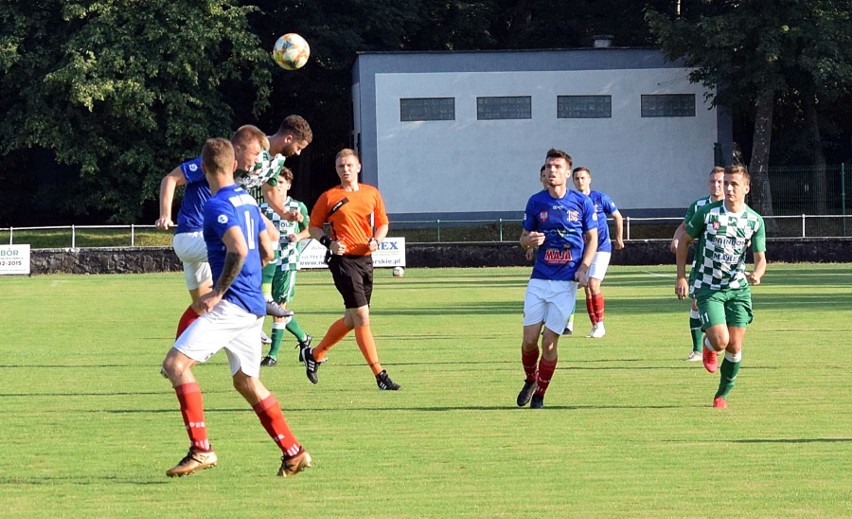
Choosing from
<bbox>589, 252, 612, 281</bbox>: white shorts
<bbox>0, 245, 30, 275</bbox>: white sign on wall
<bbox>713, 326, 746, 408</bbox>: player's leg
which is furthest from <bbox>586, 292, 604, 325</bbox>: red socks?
<bbox>0, 245, 30, 275</bbox>: white sign on wall

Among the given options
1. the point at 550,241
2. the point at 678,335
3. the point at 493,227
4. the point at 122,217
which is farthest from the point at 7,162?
the point at 550,241

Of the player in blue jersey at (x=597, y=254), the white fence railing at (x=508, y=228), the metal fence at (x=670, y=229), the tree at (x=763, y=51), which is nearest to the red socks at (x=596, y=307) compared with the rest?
the player in blue jersey at (x=597, y=254)

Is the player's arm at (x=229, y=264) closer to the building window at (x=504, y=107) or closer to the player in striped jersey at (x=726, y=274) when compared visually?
the player in striped jersey at (x=726, y=274)

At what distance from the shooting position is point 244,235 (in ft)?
25.4

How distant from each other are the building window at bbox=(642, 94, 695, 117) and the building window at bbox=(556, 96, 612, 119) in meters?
1.36

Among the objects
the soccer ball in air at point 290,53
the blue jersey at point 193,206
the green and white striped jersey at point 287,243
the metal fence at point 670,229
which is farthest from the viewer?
the metal fence at point 670,229

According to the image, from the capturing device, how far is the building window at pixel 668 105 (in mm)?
48156

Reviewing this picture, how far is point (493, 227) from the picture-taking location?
1732 inches

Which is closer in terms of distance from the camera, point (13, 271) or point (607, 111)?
point (13, 271)

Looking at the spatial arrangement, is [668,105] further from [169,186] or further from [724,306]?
[169,186]

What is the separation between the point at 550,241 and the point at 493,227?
3336 centimetres

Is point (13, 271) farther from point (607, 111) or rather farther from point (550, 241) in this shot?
point (550, 241)

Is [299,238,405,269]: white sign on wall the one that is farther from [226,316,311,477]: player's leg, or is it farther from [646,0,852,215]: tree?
[226,316,311,477]: player's leg

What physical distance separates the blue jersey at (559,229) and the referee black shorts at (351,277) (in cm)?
188
